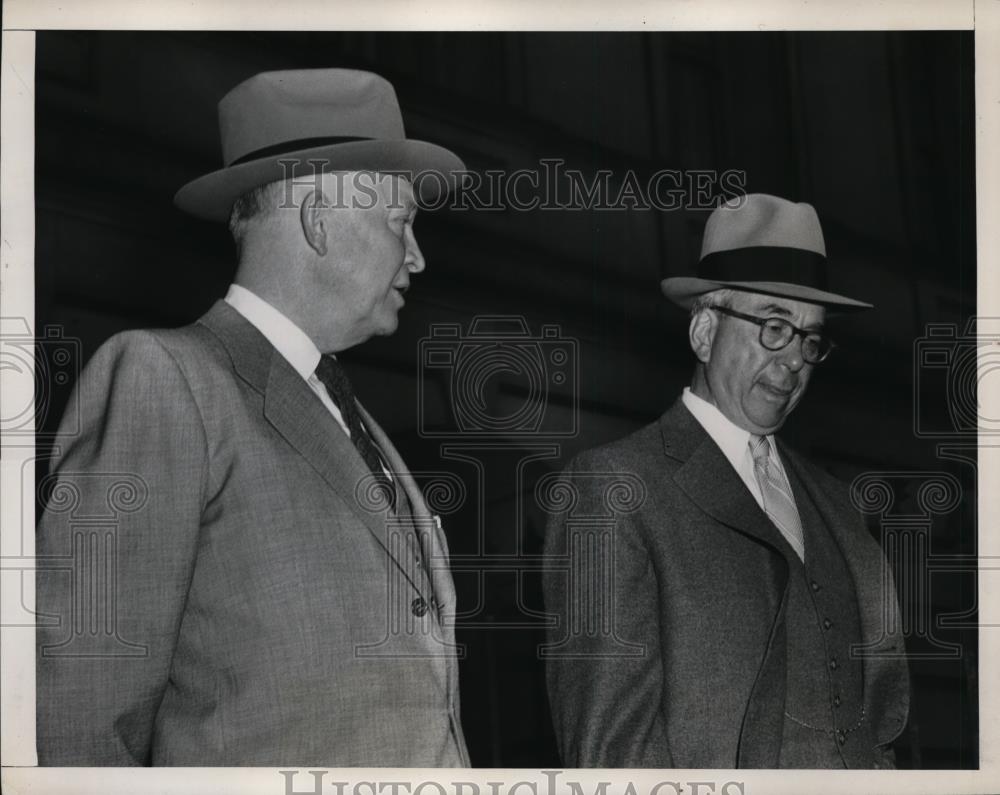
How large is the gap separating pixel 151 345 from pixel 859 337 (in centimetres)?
204

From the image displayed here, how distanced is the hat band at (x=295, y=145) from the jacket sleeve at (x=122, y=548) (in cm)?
58

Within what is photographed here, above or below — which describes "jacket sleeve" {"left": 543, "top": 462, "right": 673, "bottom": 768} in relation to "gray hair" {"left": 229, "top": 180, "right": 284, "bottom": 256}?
below

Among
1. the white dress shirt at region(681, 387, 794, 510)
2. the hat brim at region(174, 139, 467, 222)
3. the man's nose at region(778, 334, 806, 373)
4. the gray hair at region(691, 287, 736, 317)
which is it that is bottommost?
the white dress shirt at region(681, 387, 794, 510)

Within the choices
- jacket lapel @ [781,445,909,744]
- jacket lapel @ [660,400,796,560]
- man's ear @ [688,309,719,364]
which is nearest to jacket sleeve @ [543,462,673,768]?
jacket lapel @ [660,400,796,560]

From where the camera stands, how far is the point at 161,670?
12.0 feet

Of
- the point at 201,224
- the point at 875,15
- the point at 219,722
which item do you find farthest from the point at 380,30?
the point at 219,722

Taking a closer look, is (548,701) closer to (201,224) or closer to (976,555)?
(976,555)

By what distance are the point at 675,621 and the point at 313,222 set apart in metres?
1.52

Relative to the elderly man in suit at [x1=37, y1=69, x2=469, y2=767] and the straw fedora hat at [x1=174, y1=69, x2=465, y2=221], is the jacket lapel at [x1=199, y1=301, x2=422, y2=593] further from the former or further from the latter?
the straw fedora hat at [x1=174, y1=69, x2=465, y2=221]

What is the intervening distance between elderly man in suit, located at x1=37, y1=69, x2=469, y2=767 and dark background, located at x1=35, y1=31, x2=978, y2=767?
0.12m

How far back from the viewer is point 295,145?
391cm

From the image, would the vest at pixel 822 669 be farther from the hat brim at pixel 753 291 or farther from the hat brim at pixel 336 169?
the hat brim at pixel 336 169

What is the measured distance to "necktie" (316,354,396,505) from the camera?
3.88 m

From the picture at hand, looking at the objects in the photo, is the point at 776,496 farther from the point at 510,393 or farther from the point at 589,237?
the point at 589,237
